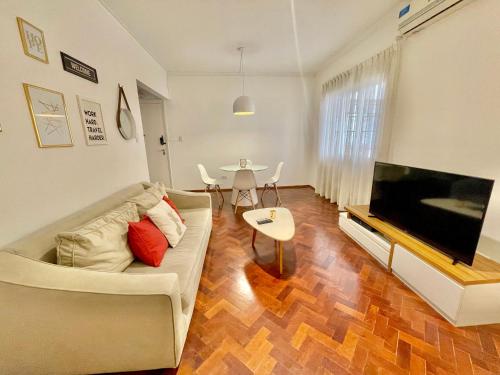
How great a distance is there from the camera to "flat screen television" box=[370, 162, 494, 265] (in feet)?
4.65

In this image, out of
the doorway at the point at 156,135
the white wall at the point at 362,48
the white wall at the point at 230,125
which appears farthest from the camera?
the white wall at the point at 230,125

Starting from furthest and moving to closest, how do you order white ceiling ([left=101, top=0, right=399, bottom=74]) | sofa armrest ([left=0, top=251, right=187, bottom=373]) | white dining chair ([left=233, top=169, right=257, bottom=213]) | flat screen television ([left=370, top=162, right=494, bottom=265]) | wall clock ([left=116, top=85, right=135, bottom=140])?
1. white dining chair ([left=233, top=169, right=257, bottom=213])
2. wall clock ([left=116, top=85, right=135, bottom=140])
3. white ceiling ([left=101, top=0, right=399, bottom=74])
4. flat screen television ([left=370, top=162, right=494, bottom=265])
5. sofa armrest ([left=0, top=251, right=187, bottom=373])

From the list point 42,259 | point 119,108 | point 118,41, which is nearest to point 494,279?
point 42,259

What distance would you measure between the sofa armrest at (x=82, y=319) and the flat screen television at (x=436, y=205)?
1.99 metres

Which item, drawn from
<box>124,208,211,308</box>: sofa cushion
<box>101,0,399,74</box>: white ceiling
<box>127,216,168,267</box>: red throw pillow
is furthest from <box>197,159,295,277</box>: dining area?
<box>101,0,399,74</box>: white ceiling

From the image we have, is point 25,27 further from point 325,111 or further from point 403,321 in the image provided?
point 325,111

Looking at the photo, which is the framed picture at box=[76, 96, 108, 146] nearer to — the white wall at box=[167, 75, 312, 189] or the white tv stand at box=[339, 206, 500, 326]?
the white wall at box=[167, 75, 312, 189]

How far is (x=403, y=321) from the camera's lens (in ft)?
4.75

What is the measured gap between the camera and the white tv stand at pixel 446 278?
4.44 ft

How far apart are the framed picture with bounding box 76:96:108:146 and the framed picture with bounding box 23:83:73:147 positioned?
197 millimetres

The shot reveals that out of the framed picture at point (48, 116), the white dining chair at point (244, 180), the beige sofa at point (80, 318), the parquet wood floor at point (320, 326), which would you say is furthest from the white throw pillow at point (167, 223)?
the white dining chair at point (244, 180)

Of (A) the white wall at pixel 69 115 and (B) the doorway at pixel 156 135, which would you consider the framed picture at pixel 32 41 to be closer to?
(A) the white wall at pixel 69 115

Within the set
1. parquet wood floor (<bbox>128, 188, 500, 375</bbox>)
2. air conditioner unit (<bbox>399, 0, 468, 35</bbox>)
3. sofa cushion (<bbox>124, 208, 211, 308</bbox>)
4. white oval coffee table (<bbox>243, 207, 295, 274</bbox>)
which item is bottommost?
parquet wood floor (<bbox>128, 188, 500, 375</bbox>)

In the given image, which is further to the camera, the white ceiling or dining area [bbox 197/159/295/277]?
the white ceiling
